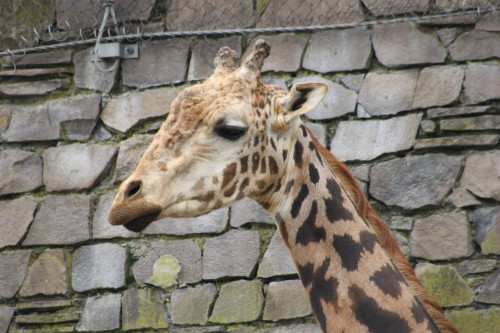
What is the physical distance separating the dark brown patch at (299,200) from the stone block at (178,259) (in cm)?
175

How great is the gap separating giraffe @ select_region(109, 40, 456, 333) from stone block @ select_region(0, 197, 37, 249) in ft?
7.68

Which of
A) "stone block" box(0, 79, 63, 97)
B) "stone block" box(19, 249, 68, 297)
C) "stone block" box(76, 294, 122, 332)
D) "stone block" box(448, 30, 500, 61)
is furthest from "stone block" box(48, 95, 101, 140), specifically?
"stone block" box(448, 30, 500, 61)

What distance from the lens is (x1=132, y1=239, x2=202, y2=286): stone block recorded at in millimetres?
4039

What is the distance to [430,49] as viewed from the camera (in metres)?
3.91

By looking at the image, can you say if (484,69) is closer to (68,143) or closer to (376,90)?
(376,90)

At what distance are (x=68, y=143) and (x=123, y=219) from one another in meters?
2.47

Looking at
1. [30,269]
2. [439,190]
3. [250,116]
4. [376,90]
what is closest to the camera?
[250,116]

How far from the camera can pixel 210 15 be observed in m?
4.30

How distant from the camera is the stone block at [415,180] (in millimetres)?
3719

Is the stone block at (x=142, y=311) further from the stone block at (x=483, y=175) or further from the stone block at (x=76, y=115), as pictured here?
the stone block at (x=483, y=175)

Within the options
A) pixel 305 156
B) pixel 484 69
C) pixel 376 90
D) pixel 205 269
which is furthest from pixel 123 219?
pixel 484 69

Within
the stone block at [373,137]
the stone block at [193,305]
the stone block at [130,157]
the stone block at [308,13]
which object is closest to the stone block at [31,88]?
the stone block at [130,157]

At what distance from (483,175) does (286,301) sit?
1.33 m

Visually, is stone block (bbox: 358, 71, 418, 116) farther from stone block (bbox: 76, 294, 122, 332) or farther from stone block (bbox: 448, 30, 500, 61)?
stone block (bbox: 76, 294, 122, 332)
